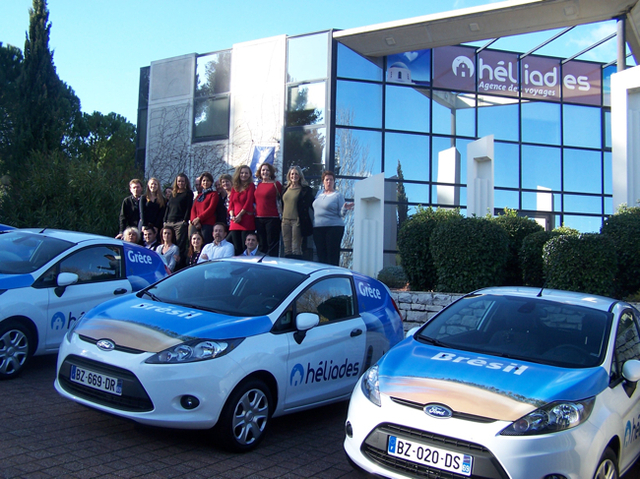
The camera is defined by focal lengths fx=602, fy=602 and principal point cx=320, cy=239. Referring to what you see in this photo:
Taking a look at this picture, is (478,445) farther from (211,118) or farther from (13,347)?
(211,118)

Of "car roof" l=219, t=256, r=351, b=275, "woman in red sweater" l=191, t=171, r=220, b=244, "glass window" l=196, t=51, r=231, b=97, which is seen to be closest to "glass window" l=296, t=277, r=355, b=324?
"car roof" l=219, t=256, r=351, b=275

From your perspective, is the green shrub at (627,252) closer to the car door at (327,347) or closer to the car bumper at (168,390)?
the car door at (327,347)

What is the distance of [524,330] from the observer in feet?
16.1

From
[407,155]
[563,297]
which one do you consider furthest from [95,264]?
[407,155]

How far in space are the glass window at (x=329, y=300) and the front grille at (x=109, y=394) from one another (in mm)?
1577

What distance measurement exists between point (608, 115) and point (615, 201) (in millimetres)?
10417

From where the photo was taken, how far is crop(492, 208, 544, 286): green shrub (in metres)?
10.7

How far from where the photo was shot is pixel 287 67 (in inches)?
710

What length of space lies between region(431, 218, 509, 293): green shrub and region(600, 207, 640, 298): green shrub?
1684 millimetres

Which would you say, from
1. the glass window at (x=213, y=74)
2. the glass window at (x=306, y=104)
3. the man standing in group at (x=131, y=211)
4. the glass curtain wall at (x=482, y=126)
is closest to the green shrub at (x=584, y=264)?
the man standing in group at (x=131, y=211)

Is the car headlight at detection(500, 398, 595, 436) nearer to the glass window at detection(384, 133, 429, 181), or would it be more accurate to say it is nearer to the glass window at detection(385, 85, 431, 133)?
the glass window at detection(384, 133, 429, 181)

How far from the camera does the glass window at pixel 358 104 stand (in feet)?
57.5

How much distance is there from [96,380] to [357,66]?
48.4 feet

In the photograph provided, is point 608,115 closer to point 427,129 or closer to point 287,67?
point 427,129
